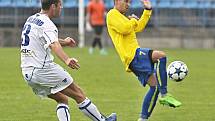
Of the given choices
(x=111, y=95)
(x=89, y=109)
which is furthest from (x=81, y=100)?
(x=111, y=95)

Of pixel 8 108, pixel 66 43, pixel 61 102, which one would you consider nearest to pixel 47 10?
pixel 66 43

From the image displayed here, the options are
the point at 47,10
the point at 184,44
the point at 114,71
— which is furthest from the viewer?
the point at 184,44

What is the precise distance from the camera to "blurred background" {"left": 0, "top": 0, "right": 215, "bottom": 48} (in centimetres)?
3472

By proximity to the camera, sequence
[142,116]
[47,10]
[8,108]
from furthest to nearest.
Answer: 1. [8,108]
2. [142,116]
3. [47,10]

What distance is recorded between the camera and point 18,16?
119 ft

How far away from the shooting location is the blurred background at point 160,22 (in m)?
34.7

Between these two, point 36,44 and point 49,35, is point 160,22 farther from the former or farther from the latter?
point 49,35

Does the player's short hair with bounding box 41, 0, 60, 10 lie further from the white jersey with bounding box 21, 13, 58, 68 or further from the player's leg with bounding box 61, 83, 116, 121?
the player's leg with bounding box 61, 83, 116, 121

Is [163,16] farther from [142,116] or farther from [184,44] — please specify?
[142,116]

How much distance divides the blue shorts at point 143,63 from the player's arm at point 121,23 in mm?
377

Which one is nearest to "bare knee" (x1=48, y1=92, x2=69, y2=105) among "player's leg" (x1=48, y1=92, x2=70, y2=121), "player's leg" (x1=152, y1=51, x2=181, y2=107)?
"player's leg" (x1=48, y1=92, x2=70, y2=121)

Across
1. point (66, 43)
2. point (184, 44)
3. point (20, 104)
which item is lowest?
point (184, 44)

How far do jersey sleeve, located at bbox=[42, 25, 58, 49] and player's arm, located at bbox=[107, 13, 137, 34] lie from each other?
1.84m

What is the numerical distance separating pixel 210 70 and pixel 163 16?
50.0 ft
